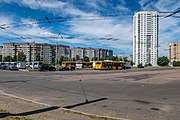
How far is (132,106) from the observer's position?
28.3 ft

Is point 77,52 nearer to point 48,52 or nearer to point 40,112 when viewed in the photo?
point 48,52

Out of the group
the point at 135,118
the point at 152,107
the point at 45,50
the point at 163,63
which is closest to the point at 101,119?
the point at 135,118

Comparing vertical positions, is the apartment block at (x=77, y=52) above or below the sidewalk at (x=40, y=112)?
above

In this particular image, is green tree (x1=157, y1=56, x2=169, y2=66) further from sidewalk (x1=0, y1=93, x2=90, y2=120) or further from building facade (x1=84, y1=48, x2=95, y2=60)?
sidewalk (x1=0, y1=93, x2=90, y2=120)

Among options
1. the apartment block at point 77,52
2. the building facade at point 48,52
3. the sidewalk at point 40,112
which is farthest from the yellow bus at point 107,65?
the apartment block at point 77,52

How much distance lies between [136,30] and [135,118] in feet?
130

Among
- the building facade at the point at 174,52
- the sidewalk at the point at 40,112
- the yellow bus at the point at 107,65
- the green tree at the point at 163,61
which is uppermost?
the building facade at the point at 174,52

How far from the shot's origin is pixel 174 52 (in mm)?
127938

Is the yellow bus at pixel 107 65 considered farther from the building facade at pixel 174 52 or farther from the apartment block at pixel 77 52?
the apartment block at pixel 77 52

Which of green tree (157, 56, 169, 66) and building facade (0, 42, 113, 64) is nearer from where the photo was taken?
building facade (0, 42, 113, 64)

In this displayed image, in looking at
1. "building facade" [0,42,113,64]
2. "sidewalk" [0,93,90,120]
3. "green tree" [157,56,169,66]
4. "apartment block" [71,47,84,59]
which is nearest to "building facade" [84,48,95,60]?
"building facade" [0,42,113,64]

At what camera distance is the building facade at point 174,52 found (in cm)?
12106

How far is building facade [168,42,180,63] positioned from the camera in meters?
121

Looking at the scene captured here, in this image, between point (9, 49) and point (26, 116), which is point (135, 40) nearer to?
point (26, 116)
